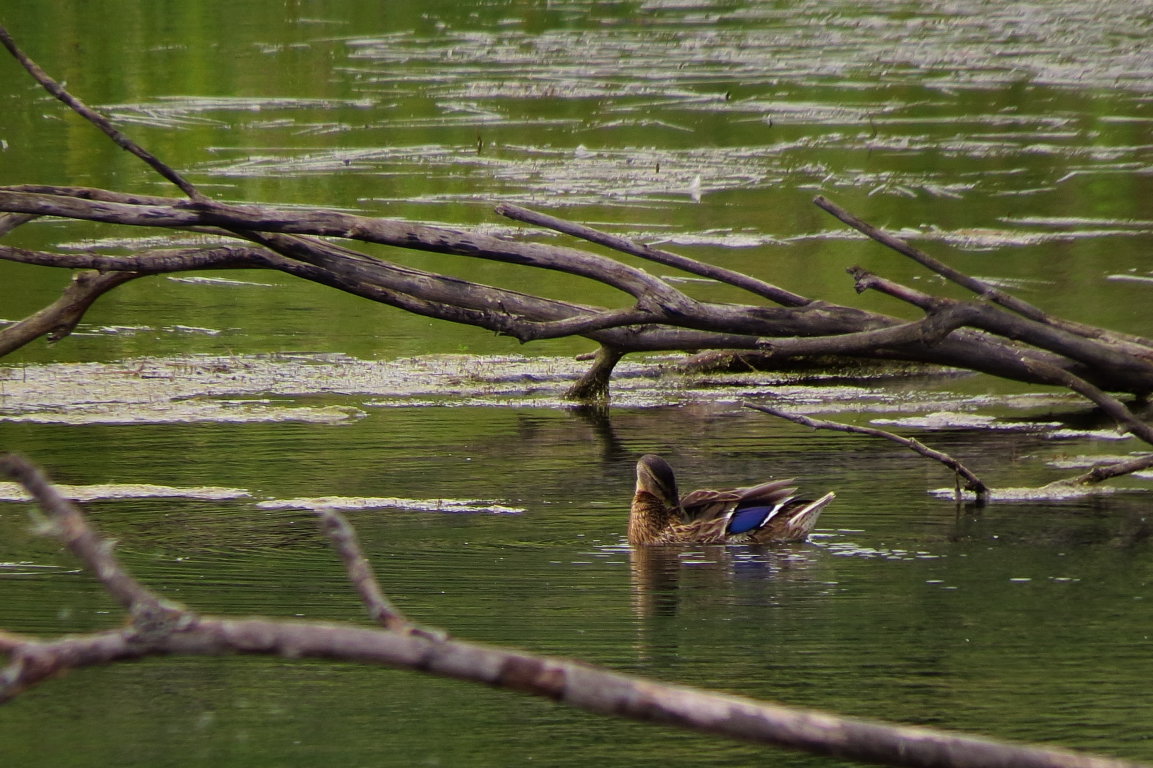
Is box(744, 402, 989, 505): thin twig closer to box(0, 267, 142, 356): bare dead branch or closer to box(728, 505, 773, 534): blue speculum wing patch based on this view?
box(728, 505, 773, 534): blue speculum wing patch

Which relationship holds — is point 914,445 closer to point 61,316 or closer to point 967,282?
point 967,282

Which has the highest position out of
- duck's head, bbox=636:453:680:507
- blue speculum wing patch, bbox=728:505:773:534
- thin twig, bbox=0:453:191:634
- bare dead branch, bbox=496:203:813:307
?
thin twig, bbox=0:453:191:634

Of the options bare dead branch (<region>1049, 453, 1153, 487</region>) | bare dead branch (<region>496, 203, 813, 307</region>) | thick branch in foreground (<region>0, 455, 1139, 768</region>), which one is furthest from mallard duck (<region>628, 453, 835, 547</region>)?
thick branch in foreground (<region>0, 455, 1139, 768</region>)

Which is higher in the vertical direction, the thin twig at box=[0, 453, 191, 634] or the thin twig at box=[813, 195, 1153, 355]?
the thin twig at box=[0, 453, 191, 634]

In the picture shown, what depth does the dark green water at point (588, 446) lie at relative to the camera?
5145 mm

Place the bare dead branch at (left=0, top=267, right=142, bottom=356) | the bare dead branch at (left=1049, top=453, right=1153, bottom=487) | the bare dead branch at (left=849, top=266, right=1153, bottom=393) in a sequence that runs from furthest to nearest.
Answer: the bare dead branch at (left=0, top=267, right=142, bottom=356) < the bare dead branch at (left=849, top=266, right=1153, bottom=393) < the bare dead branch at (left=1049, top=453, right=1153, bottom=487)

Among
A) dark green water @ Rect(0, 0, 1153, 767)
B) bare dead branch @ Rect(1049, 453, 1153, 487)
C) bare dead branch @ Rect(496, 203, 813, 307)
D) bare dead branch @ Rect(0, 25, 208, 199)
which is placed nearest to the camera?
dark green water @ Rect(0, 0, 1153, 767)

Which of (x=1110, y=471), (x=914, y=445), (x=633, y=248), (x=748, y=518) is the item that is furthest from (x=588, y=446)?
(x=1110, y=471)

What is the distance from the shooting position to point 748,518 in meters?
7.12

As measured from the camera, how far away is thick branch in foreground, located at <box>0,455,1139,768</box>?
213cm

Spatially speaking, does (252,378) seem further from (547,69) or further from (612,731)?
(547,69)

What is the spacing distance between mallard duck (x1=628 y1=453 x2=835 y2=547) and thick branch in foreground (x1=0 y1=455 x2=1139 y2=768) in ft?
15.8

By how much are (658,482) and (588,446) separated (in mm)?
1345

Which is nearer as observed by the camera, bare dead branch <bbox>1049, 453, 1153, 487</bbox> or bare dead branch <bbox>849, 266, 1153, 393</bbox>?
bare dead branch <bbox>1049, 453, 1153, 487</bbox>
